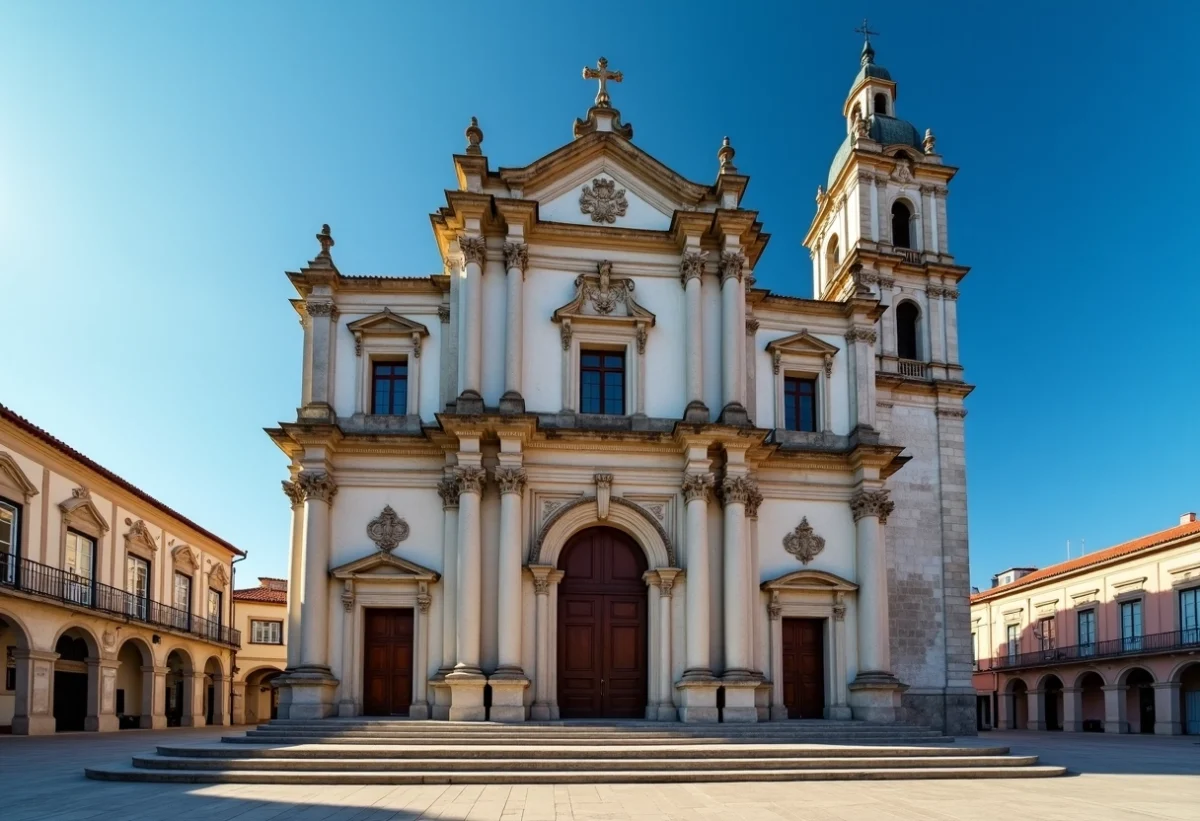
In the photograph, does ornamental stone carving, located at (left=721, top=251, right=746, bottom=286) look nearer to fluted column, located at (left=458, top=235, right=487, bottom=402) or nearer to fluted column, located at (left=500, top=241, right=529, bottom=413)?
fluted column, located at (left=500, top=241, right=529, bottom=413)

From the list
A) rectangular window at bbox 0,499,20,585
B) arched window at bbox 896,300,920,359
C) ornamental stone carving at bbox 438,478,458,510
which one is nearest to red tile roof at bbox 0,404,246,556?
rectangular window at bbox 0,499,20,585

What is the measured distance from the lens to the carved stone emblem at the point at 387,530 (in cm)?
2006

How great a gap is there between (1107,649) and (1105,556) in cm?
378

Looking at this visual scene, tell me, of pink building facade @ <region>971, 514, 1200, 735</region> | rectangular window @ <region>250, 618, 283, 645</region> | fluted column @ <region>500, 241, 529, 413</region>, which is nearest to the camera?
fluted column @ <region>500, 241, 529, 413</region>

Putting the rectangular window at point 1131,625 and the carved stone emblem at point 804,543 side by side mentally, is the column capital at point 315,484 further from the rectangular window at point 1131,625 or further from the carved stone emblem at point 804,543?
the rectangular window at point 1131,625

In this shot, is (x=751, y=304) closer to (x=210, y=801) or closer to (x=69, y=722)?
(x=210, y=801)

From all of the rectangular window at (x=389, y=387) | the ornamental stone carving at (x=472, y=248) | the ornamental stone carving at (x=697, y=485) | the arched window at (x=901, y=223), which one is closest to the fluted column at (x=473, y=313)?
Result: the ornamental stone carving at (x=472, y=248)

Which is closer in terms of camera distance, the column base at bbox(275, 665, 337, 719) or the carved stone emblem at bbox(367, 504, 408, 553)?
the column base at bbox(275, 665, 337, 719)

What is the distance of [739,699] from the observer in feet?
62.8

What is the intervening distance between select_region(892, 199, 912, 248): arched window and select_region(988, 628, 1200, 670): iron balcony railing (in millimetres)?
18288

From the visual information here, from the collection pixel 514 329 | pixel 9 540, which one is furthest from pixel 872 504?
pixel 9 540

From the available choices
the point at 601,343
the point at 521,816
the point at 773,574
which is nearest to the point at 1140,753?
the point at 773,574

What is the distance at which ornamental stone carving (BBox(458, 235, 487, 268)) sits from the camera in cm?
2062

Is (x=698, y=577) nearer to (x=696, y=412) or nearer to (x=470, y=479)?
(x=696, y=412)
